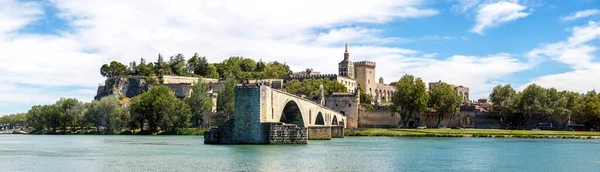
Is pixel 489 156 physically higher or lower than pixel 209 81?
lower

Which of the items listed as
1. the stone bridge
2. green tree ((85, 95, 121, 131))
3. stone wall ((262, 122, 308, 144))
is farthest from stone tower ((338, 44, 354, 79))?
stone wall ((262, 122, 308, 144))

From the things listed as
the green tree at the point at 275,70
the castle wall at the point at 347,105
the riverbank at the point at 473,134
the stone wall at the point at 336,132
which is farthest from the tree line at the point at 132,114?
the green tree at the point at 275,70

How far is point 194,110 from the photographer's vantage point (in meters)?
95.9

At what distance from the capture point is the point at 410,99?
3910 inches

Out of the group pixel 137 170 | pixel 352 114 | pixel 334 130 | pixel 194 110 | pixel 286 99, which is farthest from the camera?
pixel 352 114

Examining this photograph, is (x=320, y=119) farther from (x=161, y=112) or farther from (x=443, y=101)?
(x=443, y=101)

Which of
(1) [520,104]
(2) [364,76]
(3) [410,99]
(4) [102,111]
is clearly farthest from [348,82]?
(4) [102,111]

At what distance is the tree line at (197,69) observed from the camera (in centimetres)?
14512

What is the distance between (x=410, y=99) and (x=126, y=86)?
58.5 metres

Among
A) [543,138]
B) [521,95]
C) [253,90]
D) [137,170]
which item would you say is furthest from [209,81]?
[137,170]

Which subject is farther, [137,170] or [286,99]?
[286,99]

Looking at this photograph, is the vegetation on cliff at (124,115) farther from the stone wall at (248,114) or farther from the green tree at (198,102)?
the stone wall at (248,114)

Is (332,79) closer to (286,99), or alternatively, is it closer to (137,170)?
(286,99)

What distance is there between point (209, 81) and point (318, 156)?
317 feet
